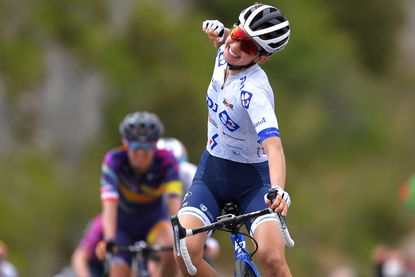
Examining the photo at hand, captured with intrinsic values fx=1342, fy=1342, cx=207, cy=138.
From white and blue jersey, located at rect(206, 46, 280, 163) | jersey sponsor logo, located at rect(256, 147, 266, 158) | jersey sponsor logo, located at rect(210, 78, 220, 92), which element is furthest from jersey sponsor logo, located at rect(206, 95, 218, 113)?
jersey sponsor logo, located at rect(256, 147, 266, 158)

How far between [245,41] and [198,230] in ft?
5.83

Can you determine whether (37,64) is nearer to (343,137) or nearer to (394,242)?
(394,242)

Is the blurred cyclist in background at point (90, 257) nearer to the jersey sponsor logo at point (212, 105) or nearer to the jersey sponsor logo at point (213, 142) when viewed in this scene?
the jersey sponsor logo at point (213, 142)

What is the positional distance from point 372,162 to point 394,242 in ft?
27.6

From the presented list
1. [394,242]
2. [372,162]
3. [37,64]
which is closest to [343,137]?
[372,162]

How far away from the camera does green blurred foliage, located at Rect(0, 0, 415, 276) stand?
122 feet

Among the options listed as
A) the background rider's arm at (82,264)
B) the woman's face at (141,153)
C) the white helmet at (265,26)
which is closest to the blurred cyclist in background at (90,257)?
the background rider's arm at (82,264)

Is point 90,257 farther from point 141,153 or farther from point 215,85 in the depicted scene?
point 215,85

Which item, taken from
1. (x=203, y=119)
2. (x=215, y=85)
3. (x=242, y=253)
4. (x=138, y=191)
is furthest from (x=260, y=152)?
(x=203, y=119)

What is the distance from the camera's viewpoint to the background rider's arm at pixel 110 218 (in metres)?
14.8

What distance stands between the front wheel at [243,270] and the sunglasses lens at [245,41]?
6.10 ft

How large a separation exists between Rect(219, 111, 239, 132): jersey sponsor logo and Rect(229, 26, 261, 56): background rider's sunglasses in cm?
58

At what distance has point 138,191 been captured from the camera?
1566 cm

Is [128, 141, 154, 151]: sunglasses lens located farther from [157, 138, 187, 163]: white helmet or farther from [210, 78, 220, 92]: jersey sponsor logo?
[210, 78, 220, 92]: jersey sponsor logo
